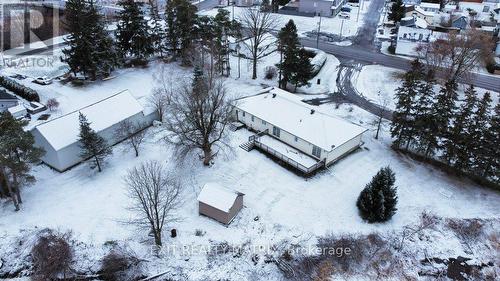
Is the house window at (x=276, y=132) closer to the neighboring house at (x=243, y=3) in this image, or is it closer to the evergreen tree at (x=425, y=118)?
the evergreen tree at (x=425, y=118)

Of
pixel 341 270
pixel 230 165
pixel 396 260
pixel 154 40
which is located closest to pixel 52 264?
pixel 230 165

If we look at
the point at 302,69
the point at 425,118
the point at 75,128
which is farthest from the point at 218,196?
the point at 302,69

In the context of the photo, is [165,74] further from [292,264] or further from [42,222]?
[292,264]

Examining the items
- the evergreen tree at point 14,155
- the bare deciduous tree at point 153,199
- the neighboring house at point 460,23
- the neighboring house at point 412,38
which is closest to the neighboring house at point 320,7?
the neighboring house at point 412,38

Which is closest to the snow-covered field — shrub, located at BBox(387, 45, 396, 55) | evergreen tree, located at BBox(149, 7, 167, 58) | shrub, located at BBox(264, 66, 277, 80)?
shrub, located at BBox(264, 66, 277, 80)

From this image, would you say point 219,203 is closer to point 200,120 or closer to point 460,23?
point 200,120

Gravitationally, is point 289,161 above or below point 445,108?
below
